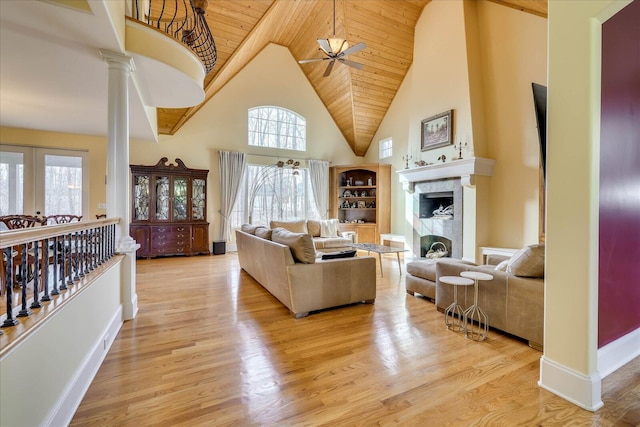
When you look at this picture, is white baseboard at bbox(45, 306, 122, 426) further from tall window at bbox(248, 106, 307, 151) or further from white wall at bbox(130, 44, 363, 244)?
tall window at bbox(248, 106, 307, 151)

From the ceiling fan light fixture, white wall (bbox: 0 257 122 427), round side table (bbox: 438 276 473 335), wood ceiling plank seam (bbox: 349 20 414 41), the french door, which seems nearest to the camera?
white wall (bbox: 0 257 122 427)

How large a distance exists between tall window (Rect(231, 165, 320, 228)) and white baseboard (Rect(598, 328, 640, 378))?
685cm

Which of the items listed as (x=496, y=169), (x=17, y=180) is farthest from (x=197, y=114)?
(x=496, y=169)

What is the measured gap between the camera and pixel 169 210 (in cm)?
673

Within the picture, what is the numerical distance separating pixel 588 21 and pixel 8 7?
3859 millimetres

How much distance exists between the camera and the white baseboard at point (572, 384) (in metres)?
1.76

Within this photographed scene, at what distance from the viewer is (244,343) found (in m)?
2.58

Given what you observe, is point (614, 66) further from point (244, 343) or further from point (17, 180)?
point (17, 180)

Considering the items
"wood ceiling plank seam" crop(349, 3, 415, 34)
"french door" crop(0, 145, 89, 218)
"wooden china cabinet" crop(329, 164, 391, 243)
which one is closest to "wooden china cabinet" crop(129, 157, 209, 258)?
"french door" crop(0, 145, 89, 218)

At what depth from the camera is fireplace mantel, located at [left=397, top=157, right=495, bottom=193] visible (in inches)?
204

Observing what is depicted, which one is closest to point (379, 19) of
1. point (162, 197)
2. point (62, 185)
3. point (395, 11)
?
point (395, 11)

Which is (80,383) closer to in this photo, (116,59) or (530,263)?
(116,59)

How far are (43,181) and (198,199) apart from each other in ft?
9.68

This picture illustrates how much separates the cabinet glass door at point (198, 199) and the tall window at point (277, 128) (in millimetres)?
1803
